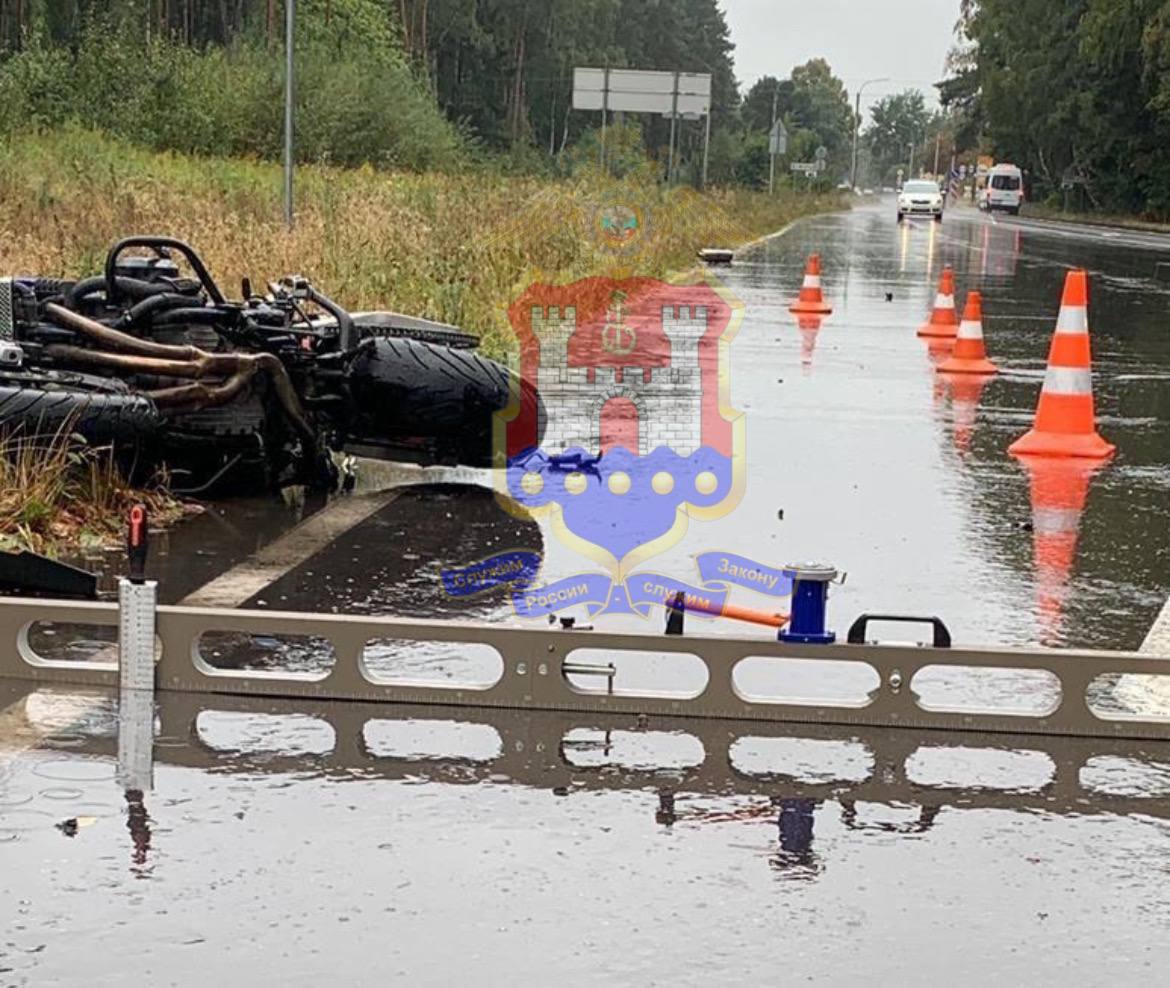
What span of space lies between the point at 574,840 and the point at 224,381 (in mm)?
4192

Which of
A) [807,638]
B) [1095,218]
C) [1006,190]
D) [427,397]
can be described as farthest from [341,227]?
[1006,190]

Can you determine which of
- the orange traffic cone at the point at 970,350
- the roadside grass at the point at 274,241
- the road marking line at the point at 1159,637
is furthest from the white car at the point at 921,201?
the road marking line at the point at 1159,637

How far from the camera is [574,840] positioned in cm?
468

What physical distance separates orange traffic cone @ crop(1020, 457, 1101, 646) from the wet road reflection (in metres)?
1.77

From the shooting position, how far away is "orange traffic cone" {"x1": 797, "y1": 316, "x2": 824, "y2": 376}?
1677cm

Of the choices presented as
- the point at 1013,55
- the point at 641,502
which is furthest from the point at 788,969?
the point at 1013,55

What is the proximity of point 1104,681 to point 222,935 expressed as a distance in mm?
3306

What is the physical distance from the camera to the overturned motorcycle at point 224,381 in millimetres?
8148

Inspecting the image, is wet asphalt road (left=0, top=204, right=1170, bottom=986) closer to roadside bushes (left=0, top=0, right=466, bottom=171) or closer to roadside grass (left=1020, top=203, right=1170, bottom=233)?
roadside bushes (left=0, top=0, right=466, bottom=171)

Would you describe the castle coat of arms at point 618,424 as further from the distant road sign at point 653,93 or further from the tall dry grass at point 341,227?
the distant road sign at point 653,93

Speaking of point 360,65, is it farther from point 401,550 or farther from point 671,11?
point 671,11

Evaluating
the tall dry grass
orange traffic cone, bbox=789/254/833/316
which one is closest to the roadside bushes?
the tall dry grass

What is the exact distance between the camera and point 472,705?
575 centimetres

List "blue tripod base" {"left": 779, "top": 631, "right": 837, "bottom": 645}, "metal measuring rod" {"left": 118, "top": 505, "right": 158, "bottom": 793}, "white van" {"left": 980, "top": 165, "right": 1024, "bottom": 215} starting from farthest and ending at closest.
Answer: "white van" {"left": 980, "top": 165, "right": 1024, "bottom": 215}, "blue tripod base" {"left": 779, "top": 631, "right": 837, "bottom": 645}, "metal measuring rod" {"left": 118, "top": 505, "right": 158, "bottom": 793}
